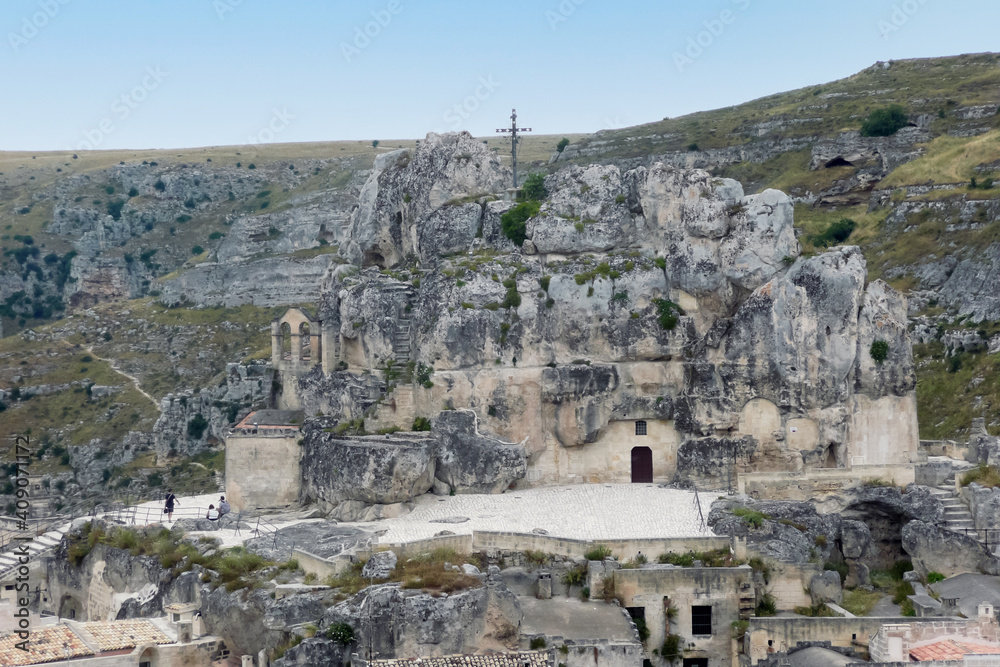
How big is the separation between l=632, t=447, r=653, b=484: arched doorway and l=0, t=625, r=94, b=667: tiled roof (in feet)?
75.7

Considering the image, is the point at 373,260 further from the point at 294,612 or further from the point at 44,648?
the point at 44,648

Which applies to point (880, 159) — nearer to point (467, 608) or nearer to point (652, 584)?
point (652, 584)

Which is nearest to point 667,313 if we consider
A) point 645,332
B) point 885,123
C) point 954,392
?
point 645,332

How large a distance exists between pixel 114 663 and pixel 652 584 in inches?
629

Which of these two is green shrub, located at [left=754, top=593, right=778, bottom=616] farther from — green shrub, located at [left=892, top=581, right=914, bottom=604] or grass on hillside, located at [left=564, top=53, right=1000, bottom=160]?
grass on hillside, located at [left=564, top=53, right=1000, bottom=160]

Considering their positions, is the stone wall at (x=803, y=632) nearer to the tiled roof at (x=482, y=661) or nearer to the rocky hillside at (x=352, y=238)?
the tiled roof at (x=482, y=661)

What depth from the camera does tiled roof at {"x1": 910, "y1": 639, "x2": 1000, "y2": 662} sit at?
31469mm

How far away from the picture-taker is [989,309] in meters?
63.8

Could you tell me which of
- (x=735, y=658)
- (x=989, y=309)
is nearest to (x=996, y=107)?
(x=989, y=309)

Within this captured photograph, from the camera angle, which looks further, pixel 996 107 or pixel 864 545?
pixel 996 107

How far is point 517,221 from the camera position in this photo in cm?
5078

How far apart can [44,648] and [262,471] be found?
1682 cm

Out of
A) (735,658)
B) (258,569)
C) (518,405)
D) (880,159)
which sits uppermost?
(880,159)

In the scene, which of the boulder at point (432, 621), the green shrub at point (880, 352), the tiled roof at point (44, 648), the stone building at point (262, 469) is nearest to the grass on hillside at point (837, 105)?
the green shrub at point (880, 352)
